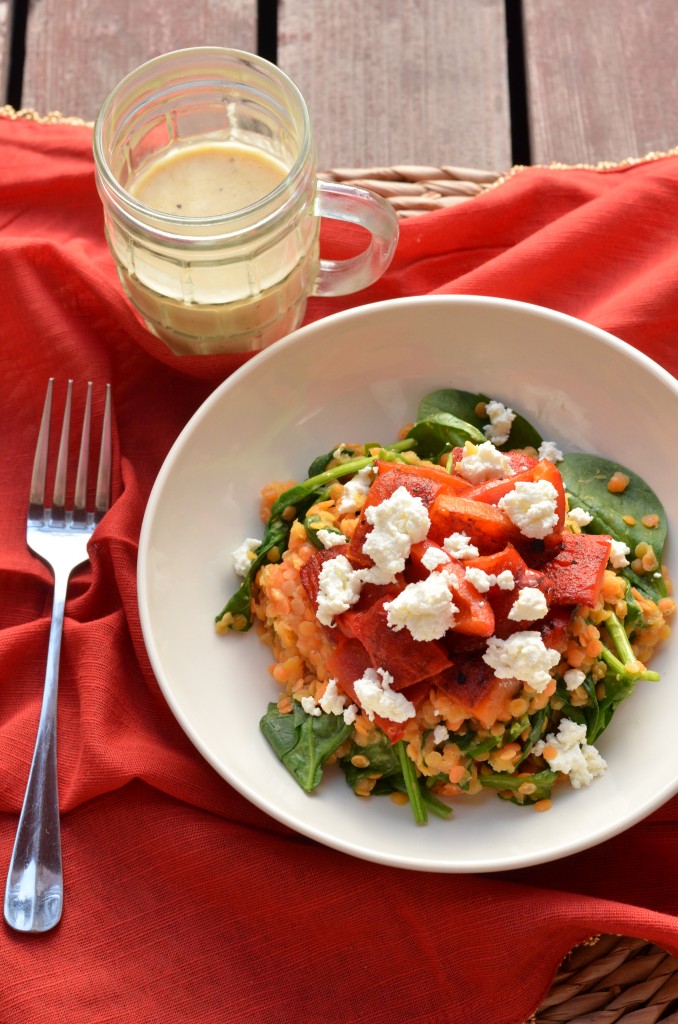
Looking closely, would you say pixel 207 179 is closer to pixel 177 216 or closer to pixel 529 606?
pixel 177 216

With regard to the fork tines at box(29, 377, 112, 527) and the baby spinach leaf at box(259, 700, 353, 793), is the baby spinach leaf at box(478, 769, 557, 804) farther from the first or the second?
the fork tines at box(29, 377, 112, 527)

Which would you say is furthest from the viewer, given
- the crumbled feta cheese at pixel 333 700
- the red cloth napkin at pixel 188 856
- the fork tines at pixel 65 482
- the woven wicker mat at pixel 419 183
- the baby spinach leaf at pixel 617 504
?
the woven wicker mat at pixel 419 183

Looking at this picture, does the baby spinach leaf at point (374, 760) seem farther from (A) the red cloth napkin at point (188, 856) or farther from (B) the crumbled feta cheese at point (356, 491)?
(B) the crumbled feta cheese at point (356, 491)

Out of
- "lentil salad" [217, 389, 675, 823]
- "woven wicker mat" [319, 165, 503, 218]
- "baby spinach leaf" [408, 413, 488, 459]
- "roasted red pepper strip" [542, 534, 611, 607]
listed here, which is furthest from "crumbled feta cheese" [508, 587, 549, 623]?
"woven wicker mat" [319, 165, 503, 218]

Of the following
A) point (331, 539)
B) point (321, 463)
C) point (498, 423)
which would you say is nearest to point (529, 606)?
point (331, 539)

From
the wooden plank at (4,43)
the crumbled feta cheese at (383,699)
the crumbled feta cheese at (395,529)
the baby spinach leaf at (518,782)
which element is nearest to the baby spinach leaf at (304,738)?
the crumbled feta cheese at (383,699)

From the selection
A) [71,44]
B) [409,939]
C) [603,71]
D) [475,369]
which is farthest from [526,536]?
[71,44]
